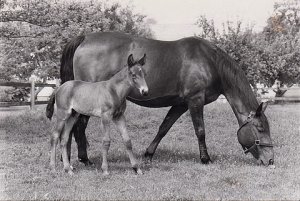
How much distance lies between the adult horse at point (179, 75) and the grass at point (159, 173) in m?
0.67

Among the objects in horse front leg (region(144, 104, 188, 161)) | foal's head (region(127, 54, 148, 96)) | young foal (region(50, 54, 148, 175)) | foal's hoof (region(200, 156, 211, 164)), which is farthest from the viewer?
horse front leg (region(144, 104, 188, 161))

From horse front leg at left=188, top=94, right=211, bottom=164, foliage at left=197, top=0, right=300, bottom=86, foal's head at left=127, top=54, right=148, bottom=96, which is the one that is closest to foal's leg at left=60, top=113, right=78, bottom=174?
foal's head at left=127, top=54, right=148, bottom=96

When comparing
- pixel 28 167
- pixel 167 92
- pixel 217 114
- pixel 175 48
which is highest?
pixel 175 48

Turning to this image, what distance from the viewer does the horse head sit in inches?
307

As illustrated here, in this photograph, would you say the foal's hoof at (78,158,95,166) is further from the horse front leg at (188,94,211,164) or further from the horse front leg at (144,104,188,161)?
the horse front leg at (188,94,211,164)

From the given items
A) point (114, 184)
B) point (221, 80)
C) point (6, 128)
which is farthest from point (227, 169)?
point (6, 128)

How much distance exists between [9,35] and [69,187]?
7.91 meters

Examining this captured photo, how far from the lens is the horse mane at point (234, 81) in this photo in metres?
8.00

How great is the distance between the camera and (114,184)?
6188mm

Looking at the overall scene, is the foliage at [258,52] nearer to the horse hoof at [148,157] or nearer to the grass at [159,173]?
the grass at [159,173]

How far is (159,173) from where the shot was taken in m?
7.05

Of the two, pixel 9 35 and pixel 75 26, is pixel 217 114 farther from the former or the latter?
pixel 9 35

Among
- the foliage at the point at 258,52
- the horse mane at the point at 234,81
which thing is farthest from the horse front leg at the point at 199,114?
the foliage at the point at 258,52

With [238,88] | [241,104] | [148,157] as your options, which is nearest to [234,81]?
[238,88]
